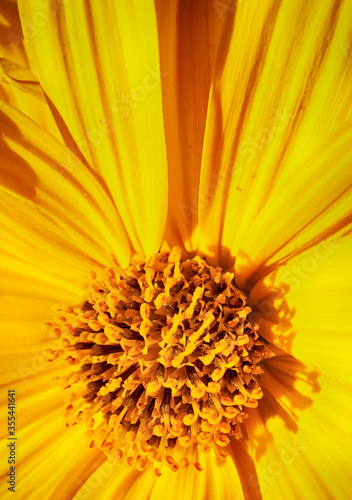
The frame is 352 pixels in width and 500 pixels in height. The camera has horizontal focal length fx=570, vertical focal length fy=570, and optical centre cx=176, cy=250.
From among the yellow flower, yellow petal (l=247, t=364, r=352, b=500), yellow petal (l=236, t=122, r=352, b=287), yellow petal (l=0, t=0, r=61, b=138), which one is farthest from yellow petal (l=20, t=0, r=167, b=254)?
yellow petal (l=247, t=364, r=352, b=500)

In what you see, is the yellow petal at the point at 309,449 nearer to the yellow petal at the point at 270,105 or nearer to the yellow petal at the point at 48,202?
the yellow petal at the point at 270,105

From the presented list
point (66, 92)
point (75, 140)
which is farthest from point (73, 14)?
point (75, 140)

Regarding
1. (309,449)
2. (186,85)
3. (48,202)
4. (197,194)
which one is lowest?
(309,449)

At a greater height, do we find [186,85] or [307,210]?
[186,85]

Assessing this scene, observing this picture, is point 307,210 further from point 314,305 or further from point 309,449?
point 309,449

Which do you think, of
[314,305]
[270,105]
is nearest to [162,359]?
[314,305]

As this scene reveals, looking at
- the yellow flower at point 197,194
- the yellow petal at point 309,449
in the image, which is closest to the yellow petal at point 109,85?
the yellow flower at point 197,194

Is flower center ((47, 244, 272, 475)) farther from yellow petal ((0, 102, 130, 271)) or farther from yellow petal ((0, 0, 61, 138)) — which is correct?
yellow petal ((0, 0, 61, 138))
